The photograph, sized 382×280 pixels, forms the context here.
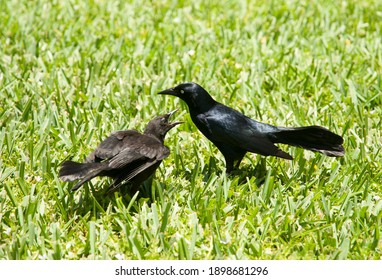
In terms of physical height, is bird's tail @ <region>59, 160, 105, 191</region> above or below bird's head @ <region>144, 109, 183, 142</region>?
below

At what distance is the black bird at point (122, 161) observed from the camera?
179 inches

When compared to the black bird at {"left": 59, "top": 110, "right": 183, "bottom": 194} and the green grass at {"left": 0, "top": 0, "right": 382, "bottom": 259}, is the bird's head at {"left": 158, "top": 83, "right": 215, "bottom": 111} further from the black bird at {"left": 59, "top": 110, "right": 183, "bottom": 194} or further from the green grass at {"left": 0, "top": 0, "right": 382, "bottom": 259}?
the black bird at {"left": 59, "top": 110, "right": 183, "bottom": 194}

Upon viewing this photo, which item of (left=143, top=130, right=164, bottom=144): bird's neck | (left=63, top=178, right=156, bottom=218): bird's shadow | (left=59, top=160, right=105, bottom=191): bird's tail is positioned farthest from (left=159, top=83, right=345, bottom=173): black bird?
(left=59, top=160, right=105, bottom=191): bird's tail

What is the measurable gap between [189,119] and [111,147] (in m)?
1.62

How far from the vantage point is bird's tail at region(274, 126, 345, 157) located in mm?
5176

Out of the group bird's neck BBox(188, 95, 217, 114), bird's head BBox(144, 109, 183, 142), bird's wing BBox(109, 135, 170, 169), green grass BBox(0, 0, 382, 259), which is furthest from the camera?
bird's neck BBox(188, 95, 217, 114)

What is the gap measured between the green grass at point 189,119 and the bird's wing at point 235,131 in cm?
26

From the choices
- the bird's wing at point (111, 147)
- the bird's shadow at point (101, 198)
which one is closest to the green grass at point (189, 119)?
the bird's shadow at point (101, 198)

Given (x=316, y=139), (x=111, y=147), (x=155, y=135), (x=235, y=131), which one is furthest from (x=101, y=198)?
(x=316, y=139)

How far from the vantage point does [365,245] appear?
4336 mm
